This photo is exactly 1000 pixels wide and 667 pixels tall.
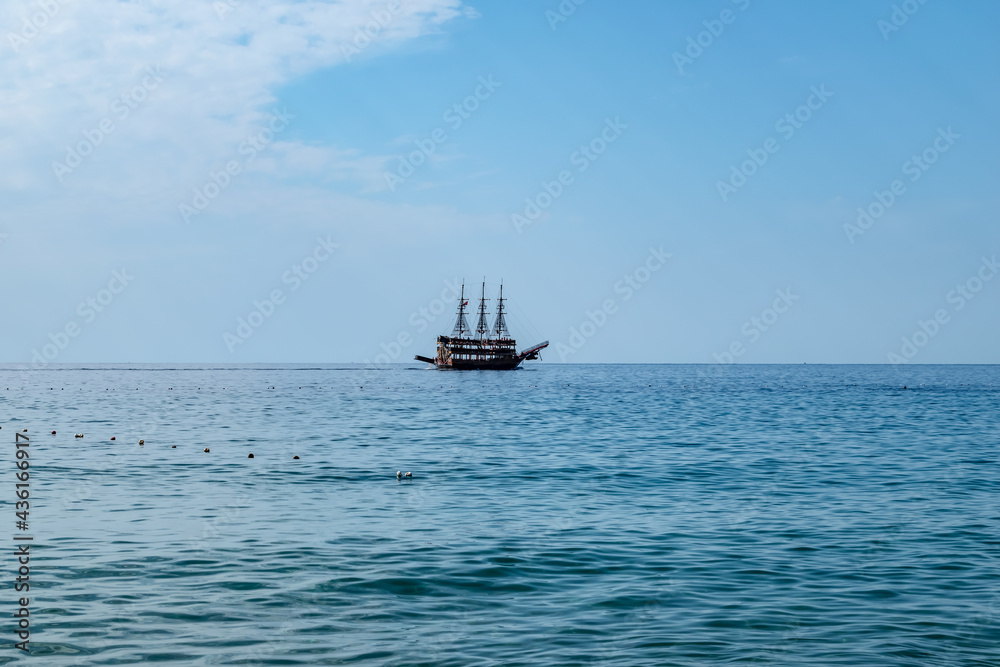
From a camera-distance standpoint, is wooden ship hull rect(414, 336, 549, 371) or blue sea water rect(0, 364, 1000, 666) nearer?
blue sea water rect(0, 364, 1000, 666)

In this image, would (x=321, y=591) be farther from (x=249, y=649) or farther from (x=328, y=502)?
(x=328, y=502)

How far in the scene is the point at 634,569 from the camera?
53.3 ft

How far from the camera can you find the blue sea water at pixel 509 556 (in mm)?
12094

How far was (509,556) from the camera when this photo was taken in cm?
1730

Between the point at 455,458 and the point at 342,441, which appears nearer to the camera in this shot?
the point at 455,458

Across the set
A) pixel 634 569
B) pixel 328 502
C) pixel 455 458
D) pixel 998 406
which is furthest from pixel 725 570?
pixel 998 406

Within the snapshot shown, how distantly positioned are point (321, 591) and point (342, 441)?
89.3 ft

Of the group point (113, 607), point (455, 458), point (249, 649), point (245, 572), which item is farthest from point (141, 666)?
point (455, 458)

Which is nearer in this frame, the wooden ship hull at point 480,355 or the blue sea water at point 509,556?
the blue sea water at point 509,556

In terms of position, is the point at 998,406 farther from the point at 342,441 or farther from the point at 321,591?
the point at 321,591

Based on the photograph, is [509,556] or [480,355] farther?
[480,355]

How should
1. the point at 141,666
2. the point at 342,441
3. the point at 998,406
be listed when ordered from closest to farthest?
the point at 141,666 → the point at 342,441 → the point at 998,406

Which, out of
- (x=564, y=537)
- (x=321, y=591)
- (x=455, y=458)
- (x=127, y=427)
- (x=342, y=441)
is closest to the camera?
(x=321, y=591)

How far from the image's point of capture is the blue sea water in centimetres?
1209
